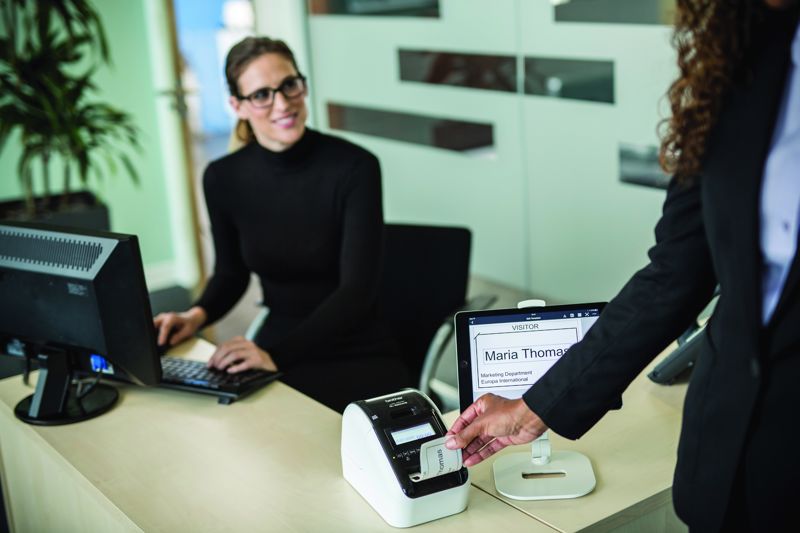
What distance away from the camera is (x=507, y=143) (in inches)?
158

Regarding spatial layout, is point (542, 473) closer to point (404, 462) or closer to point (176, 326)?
point (404, 462)

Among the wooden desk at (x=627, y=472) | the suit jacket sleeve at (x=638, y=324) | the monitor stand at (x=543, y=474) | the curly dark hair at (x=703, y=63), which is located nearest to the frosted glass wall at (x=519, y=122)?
the wooden desk at (x=627, y=472)

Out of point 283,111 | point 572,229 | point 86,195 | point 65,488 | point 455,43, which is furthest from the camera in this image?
point 86,195

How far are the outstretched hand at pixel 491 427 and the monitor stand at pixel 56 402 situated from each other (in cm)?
95

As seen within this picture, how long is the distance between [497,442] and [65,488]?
3.16 feet

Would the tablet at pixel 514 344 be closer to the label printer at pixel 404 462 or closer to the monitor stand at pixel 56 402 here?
the label printer at pixel 404 462

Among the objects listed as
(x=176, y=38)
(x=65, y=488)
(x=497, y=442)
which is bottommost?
(x=65, y=488)

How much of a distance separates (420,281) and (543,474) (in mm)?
1320

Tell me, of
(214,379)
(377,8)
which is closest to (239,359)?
(214,379)

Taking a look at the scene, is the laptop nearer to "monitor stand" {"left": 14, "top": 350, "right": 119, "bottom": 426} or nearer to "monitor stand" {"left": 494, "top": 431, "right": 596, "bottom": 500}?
"monitor stand" {"left": 14, "top": 350, "right": 119, "bottom": 426}

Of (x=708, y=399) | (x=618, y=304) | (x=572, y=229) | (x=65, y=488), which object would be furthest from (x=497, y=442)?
(x=572, y=229)

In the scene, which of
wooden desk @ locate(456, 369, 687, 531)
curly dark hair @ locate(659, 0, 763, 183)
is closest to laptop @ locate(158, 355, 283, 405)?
wooden desk @ locate(456, 369, 687, 531)

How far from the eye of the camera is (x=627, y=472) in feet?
5.84

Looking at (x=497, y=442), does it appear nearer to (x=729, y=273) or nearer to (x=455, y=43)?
(x=729, y=273)
